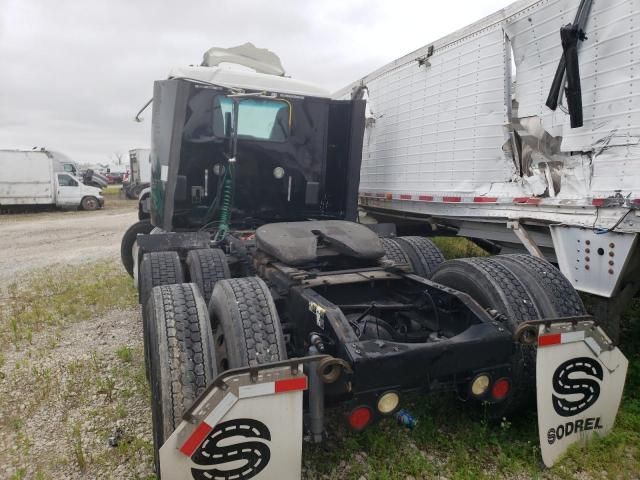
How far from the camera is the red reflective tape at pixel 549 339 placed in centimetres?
254

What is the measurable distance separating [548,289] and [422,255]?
168 centimetres

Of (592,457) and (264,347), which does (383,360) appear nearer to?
(264,347)

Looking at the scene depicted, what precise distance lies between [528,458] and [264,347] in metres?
1.72

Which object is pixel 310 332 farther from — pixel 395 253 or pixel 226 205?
pixel 226 205

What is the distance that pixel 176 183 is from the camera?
16.6 feet

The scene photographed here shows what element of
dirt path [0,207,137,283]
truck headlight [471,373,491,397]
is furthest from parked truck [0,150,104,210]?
truck headlight [471,373,491,397]

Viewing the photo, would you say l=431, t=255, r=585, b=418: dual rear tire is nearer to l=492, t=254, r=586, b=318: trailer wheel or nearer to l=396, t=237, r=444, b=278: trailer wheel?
l=492, t=254, r=586, b=318: trailer wheel

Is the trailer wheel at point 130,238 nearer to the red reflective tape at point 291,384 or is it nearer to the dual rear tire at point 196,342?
the dual rear tire at point 196,342

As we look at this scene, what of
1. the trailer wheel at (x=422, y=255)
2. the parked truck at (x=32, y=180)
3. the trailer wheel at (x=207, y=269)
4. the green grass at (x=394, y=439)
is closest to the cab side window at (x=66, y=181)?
the parked truck at (x=32, y=180)

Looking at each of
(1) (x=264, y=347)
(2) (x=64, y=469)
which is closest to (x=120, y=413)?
(2) (x=64, y=469)

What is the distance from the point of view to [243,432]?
2119 millimetres

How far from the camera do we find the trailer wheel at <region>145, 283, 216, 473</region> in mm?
2375

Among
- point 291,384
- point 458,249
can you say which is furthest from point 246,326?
point 458,249

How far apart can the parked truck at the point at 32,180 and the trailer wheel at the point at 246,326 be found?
2086 centimetres
